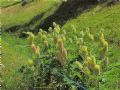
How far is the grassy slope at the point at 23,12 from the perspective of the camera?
32.6m

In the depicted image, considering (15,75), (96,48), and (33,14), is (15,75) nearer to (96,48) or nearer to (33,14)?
(96,48)

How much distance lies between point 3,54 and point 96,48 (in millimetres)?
4135

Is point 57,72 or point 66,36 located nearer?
point 57,72

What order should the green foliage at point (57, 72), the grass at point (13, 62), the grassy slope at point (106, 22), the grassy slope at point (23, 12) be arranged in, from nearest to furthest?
the green foliage at point (57, 72)
the grass at point (13, 62)
the grassy slope at point (106, 22)
the grassy slope at point (23, 12)

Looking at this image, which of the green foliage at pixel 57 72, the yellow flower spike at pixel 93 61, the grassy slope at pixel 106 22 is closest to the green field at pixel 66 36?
the grassy slope at pixel 106 22

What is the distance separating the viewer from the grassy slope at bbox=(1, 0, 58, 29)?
1282 inches

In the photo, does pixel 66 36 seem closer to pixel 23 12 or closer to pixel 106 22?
pixel 106 22

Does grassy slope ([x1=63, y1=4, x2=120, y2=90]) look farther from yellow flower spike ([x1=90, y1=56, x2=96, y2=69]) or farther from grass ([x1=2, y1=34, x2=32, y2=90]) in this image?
yellow flower spike ([x1=90, y1=56, x2=96, y2=69])

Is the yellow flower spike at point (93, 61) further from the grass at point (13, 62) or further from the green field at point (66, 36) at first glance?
the grass at point (13, 62)

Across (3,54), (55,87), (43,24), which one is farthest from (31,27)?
(55,87)

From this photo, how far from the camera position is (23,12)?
34.6 m

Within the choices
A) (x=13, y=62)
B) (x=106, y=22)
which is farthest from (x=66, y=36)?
(x=13, y=62)

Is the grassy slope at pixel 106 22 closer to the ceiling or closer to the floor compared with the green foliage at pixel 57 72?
closer to the floor

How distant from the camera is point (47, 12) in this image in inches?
1236
